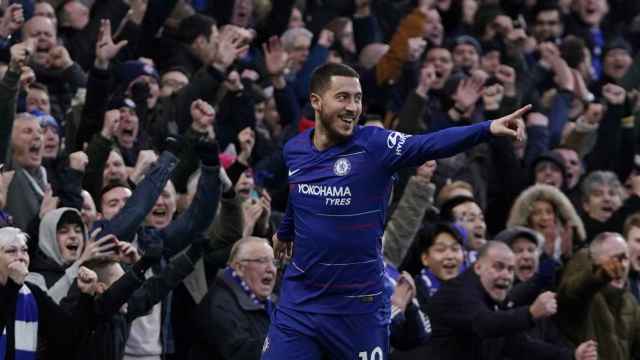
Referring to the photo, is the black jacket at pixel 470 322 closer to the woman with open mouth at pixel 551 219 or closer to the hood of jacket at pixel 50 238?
the woman with open mouth at pixel 551 219

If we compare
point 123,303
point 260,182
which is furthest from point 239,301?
point 260,182

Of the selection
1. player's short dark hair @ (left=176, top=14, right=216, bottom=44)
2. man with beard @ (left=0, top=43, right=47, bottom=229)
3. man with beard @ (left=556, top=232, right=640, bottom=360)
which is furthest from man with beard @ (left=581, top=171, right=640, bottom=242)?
man with beard @ (left=0, top=43, right=47, bottom=229)

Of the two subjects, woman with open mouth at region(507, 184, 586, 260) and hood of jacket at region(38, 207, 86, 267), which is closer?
hood of jacket at region(38, 207, 86, 267)

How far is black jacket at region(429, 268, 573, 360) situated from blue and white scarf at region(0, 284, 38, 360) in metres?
2.58

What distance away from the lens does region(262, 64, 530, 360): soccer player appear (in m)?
7.81

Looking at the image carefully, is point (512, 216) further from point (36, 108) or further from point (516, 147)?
point (36, 108)

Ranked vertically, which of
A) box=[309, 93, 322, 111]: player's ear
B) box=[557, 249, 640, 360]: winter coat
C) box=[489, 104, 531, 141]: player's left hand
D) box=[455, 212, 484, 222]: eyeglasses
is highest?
box=[309, 93, 322, 111]: player's ear

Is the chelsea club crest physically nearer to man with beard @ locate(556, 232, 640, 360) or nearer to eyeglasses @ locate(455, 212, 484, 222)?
man with beard @ locate(556, 232, 640, 360)

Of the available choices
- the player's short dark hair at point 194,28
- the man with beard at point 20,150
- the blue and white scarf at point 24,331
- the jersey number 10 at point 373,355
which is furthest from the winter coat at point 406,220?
the player's short dark hair at point 194,28

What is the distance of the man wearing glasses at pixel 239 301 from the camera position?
9.49 meters

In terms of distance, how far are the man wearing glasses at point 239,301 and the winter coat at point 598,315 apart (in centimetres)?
215

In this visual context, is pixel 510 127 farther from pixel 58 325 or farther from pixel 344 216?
pixel 58 325

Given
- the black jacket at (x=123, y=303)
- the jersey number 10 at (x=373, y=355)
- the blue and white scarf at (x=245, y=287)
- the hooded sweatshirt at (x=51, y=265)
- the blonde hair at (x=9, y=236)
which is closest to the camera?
the jersey number 10 at (x=373, y=355)

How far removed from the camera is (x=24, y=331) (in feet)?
27.8
